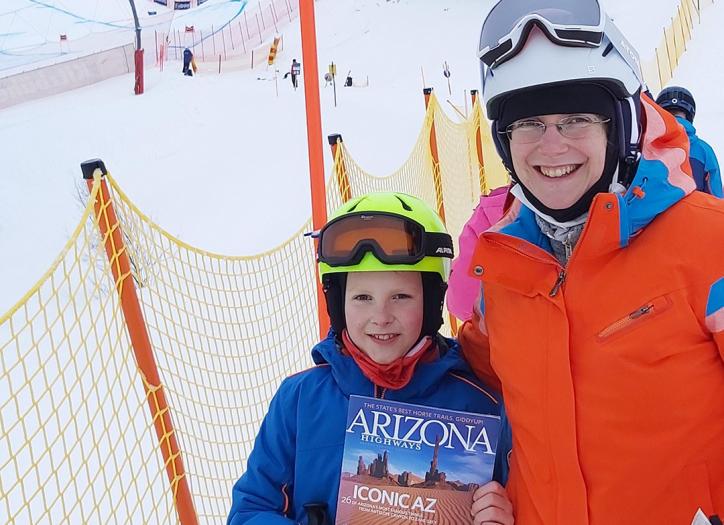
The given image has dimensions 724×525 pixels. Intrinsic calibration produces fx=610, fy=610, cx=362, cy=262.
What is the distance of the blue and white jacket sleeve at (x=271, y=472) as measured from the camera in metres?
1.77

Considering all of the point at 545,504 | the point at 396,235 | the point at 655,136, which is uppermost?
the point at 655,136

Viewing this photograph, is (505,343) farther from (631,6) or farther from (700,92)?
(631,6)

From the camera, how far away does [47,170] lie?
48.0 feet

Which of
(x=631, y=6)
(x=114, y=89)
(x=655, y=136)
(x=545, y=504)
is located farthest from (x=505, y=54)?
(x=631, y=6)

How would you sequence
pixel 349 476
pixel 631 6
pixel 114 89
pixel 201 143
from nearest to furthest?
pixel 349 476, pixel 201 143, pixel 114 89, pixel 631 6

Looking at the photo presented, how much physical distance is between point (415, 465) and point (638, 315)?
701mm

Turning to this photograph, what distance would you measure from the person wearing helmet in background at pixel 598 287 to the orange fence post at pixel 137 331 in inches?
47.6

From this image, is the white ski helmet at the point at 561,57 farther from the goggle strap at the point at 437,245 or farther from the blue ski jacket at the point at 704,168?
the blue ski jacket at the point at 704,168

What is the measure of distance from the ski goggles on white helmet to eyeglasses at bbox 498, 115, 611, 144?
19cm

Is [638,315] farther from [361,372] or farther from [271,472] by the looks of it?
[271,472]

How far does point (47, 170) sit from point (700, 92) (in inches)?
613

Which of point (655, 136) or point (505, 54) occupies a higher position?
point (505, 54)

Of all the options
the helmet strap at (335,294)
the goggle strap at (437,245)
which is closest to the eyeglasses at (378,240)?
the goggle strap at (437,245)

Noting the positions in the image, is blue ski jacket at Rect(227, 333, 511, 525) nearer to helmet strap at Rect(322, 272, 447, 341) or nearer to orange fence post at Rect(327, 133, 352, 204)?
helmet strap at Rect(322, 272, 447, 341)
